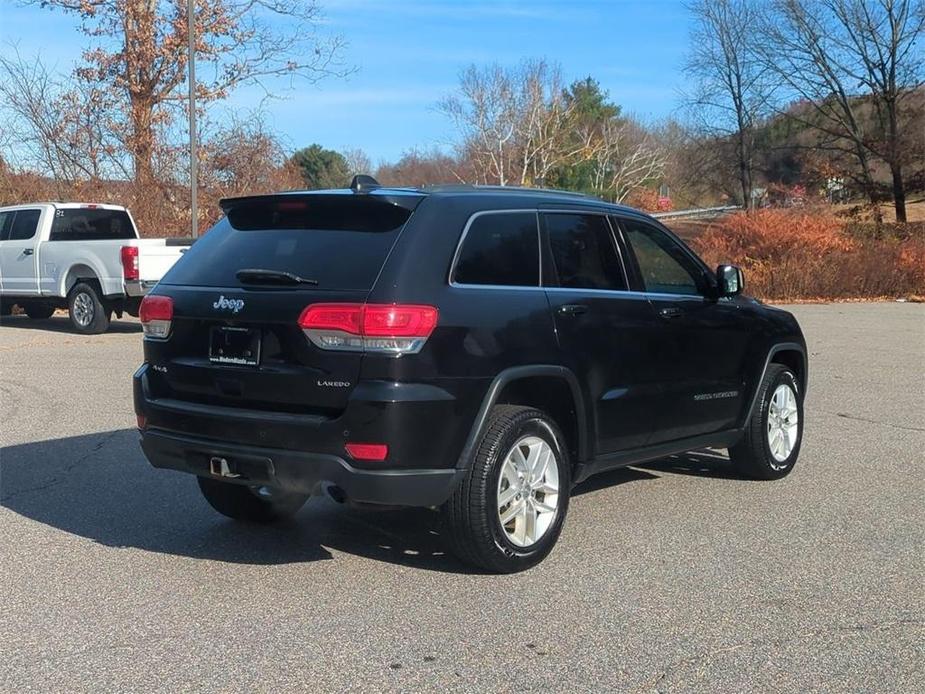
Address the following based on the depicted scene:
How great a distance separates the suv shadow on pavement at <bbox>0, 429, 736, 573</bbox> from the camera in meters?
5.35

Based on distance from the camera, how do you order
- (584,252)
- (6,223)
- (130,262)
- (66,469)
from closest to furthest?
(584,252)
(66,469)
(130,262)
(6,223)

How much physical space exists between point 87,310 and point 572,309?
1283cm

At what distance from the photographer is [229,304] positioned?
488 cm

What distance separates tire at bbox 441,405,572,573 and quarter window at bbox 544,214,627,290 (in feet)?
2.82

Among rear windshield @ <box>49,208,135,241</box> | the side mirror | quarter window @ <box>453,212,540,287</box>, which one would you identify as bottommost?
the side mirror

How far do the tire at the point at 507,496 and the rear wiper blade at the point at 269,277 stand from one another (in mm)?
1088

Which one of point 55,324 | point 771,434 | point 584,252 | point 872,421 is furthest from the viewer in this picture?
point 55,324

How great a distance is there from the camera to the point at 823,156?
4725 cm

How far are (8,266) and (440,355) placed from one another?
14875 mm

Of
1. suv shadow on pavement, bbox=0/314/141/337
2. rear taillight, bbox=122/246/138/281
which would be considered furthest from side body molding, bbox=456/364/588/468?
suv shadow on pavement, bbox=0/314/141/337

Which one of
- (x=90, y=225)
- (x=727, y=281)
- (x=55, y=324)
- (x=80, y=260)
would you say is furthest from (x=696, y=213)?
A: (x=727, y=281)

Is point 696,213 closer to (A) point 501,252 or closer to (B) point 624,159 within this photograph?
(B) point 624,159

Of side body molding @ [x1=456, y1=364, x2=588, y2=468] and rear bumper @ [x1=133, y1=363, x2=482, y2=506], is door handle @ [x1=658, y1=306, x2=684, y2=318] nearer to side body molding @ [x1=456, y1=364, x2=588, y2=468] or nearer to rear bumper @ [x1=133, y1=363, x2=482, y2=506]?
side body molding @ [x1=456, y1=364, x2=588, y2=468]

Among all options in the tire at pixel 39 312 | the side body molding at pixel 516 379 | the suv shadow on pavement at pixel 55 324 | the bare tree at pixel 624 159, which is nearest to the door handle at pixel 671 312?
the side body molding at pixel 516 379
